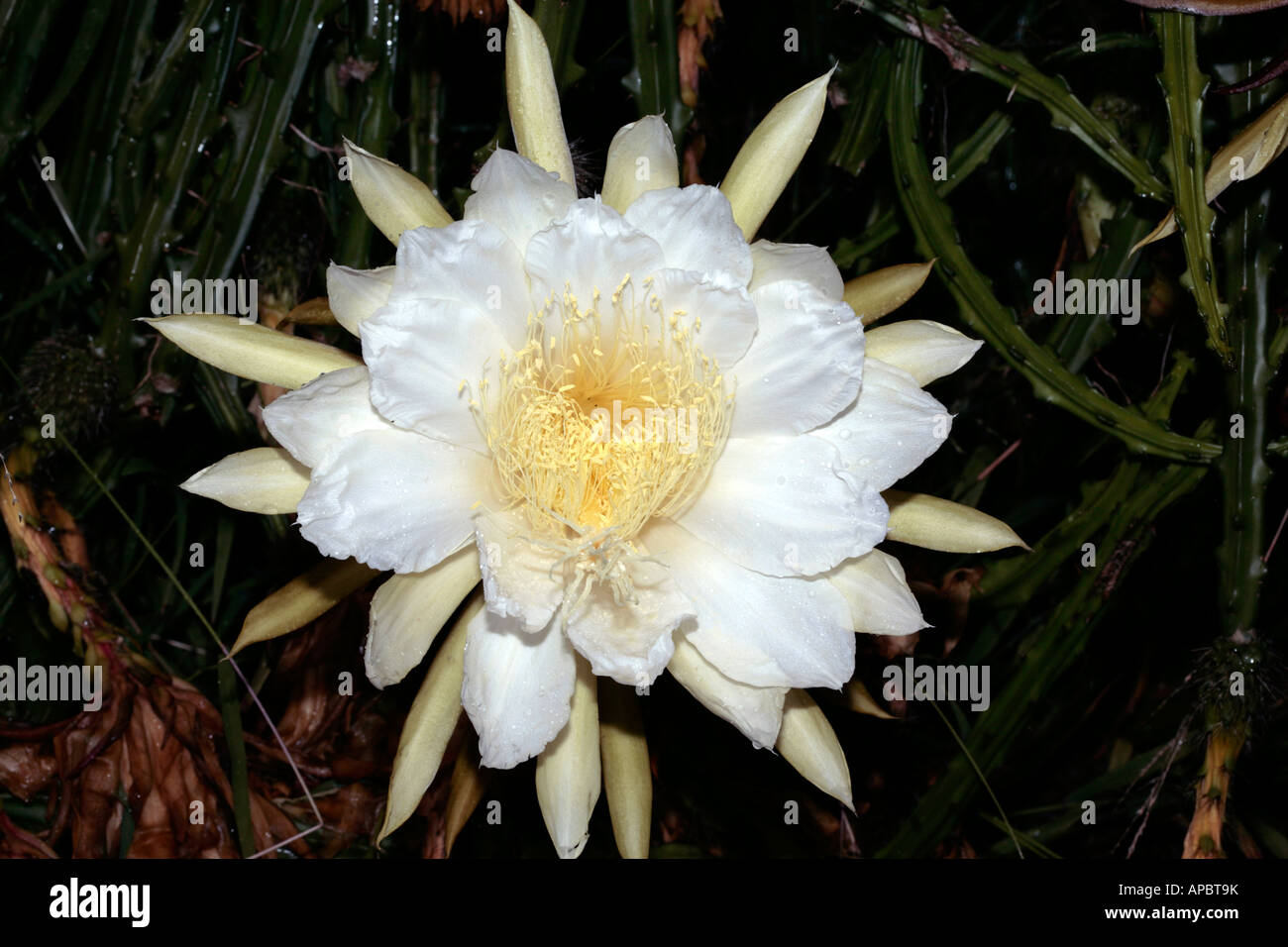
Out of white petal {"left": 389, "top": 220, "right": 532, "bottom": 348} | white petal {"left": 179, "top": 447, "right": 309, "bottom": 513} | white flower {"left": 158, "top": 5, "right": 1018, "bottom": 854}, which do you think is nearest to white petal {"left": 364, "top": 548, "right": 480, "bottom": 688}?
white flower {"left": 158, "top": 5, "right": 1018, "bottom": 854}

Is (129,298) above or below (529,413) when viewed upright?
above

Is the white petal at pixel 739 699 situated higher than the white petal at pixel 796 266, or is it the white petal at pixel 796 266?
the white petal at pixel 796 266

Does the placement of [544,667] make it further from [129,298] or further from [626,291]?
[129,298]

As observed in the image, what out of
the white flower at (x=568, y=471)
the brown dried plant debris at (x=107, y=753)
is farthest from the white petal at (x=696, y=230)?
the brown dried plant debris at (x=107, y=753)

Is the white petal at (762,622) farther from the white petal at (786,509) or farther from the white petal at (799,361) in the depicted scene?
the white petal at (799,361)

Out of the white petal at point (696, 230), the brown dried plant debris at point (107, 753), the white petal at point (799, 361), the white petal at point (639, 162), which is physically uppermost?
the white petal at point (639, 162)

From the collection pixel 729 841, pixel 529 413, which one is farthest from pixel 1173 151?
pixel 729 841

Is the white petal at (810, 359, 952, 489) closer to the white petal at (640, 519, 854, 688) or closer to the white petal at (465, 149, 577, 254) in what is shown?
the white petal at (640, 519, 854, 688)
